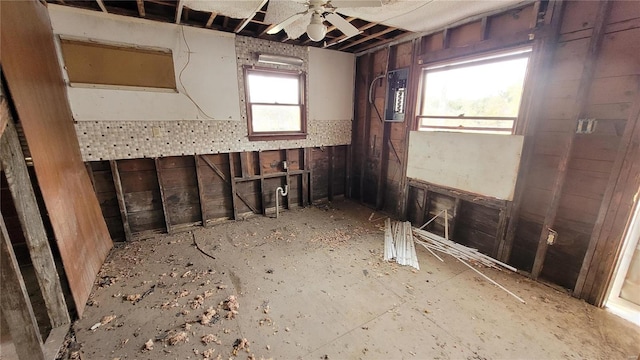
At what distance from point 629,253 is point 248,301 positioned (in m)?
3.29

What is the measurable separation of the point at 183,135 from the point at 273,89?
Result: 4.83ft

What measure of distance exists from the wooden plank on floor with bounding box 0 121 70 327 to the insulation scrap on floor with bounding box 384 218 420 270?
9.54 feet

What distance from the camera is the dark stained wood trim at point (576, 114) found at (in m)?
1.95

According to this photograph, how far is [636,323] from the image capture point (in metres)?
1.92

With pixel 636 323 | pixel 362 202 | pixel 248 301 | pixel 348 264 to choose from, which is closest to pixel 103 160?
pixel 248 301

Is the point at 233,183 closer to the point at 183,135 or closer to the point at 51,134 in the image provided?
the point at 183,135

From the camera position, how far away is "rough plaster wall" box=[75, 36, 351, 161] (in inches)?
113

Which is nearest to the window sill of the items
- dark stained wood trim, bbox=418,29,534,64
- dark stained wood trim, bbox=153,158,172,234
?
dark stained wood trim, bbox=153,158,172,234

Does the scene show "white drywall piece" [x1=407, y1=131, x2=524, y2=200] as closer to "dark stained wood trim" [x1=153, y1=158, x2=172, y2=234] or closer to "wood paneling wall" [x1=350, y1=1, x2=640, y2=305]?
"wood paneling wall" [x1=350, y1=1, x2=640, y2=305]

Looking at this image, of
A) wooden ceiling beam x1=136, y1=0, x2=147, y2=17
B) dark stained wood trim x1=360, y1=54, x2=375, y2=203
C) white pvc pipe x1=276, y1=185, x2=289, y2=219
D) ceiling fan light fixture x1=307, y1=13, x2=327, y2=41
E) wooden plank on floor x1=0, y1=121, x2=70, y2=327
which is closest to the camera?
wooden plank on floor x1=0, y1=121, x2=70, y2=327

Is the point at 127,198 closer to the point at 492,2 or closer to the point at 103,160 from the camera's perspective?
the point at 103,160

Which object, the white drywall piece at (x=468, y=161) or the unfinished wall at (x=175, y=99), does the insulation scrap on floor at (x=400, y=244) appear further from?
the unfinished wall at (x=175, y=99)

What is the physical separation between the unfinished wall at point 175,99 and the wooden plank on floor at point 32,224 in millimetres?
1313

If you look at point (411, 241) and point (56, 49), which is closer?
point (56, 49)
